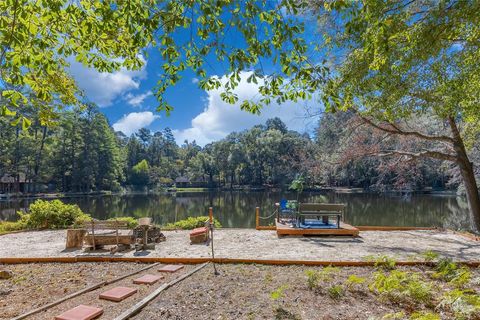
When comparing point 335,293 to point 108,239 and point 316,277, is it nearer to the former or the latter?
point 316,277

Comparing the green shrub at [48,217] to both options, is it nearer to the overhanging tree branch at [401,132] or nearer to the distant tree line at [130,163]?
the overhanging tree branch at [401,132]

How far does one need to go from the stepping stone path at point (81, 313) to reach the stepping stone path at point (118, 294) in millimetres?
404

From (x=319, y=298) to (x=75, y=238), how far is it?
22.6 ft

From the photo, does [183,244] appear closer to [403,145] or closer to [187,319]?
[187,319]

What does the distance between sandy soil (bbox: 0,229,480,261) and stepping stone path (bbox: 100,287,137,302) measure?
2.47 m

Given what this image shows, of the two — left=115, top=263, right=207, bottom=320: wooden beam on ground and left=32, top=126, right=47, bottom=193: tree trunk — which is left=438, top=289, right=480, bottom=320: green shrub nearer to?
left=115, top=263, right=207, bottom=320: wooden beam on ground

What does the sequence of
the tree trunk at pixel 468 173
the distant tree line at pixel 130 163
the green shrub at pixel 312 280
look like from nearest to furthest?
the green shrub at pixel 312 280 → the tree trunk at pixel 468 173 → the distant tree line at pixel 130 163

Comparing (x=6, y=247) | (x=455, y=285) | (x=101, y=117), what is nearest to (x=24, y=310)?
(x=6, y=247)

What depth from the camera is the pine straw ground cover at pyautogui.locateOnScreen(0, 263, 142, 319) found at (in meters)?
4.36

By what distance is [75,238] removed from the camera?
8.19 metres

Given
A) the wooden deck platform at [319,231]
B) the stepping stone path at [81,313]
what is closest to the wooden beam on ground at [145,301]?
the stepping stone path at [81,313]

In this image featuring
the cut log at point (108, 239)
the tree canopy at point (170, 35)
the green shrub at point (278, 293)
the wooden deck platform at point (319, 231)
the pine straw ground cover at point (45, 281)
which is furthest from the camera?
the wooden deck platform at point (319, 231)

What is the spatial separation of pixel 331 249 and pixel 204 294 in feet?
14.4

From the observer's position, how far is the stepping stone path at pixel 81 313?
3.69m
